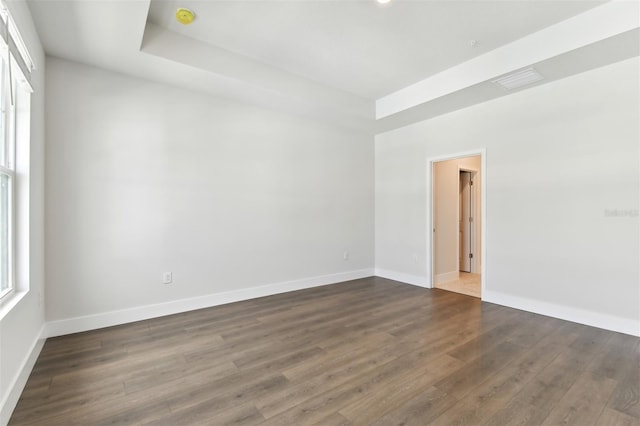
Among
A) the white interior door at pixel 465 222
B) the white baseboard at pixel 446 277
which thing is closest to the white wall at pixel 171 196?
the white baseboard at pixel 446 277

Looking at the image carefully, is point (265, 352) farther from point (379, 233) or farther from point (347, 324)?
point (379, 233)

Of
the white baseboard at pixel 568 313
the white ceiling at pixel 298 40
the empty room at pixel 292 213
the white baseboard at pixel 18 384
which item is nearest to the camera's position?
the white baseboard at pixel 18 384

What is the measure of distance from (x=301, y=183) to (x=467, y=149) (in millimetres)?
2448

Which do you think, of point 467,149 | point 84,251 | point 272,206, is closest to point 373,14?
point 467,149

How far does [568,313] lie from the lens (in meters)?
3.28

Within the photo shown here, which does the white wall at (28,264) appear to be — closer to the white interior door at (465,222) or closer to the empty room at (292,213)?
the empty room at (292,213)

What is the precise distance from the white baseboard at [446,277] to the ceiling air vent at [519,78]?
292cm

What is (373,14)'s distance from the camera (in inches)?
107

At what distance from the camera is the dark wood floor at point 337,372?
1.77 m

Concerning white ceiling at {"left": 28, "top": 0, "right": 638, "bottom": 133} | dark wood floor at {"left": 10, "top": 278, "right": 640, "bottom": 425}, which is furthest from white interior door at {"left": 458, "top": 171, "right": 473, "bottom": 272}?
dark wood floor at {"left": 10, "top": 278, "right": 640, "bottom": 425}

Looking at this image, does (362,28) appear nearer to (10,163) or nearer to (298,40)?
(298,40)

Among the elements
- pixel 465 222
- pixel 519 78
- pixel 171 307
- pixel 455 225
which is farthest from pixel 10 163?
pixel 465 222

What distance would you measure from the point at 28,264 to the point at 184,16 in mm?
2411

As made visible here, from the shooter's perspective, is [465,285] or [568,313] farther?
[465,285]
